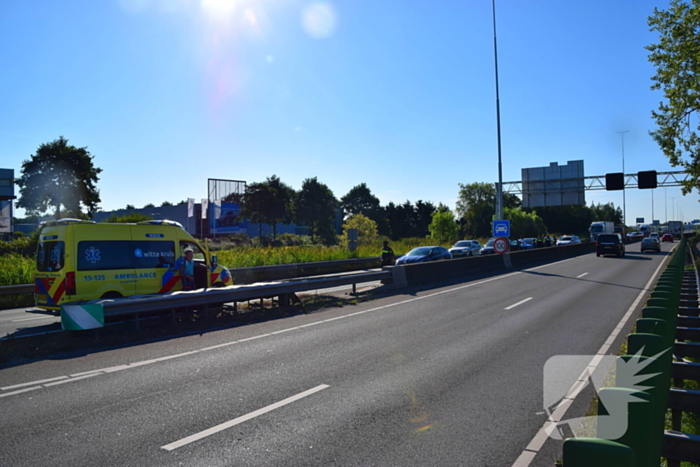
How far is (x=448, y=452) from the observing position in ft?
14.9

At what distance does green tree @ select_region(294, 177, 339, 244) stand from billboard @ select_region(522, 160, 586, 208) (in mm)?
51473

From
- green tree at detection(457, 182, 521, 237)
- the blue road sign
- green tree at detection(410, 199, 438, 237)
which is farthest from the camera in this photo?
green tree at detection(457, 182, 521, 237)

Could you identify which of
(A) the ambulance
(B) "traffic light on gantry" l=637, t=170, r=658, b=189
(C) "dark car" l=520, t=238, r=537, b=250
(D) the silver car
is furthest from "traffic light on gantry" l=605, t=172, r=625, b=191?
(A) the ambulance

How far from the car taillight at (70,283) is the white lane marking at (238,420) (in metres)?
6.73

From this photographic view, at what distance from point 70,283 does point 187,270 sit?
2549 millimetres

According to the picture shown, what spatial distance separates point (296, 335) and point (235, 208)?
228 feet

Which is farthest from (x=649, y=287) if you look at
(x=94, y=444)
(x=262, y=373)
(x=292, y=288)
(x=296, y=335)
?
(x=94, y=444)

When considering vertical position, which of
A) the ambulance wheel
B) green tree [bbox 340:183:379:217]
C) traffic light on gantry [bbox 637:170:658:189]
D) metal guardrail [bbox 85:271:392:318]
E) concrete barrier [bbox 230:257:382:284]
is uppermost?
green tree [bbox 340:183:379:217]

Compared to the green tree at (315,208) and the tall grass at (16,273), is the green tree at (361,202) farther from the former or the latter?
the tall grass at (16,273)

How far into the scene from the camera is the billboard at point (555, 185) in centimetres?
4419

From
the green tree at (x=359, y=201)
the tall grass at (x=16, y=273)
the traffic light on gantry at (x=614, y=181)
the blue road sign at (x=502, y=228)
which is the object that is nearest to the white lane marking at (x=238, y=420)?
the tall grass at (x=16, y=273)

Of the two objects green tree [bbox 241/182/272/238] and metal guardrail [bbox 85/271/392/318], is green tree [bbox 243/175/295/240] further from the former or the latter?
metal guardrail [bbox 85/271/392/318]

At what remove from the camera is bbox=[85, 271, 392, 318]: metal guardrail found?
32.2 ft

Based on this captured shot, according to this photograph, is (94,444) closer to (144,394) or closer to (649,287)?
(144,394)
